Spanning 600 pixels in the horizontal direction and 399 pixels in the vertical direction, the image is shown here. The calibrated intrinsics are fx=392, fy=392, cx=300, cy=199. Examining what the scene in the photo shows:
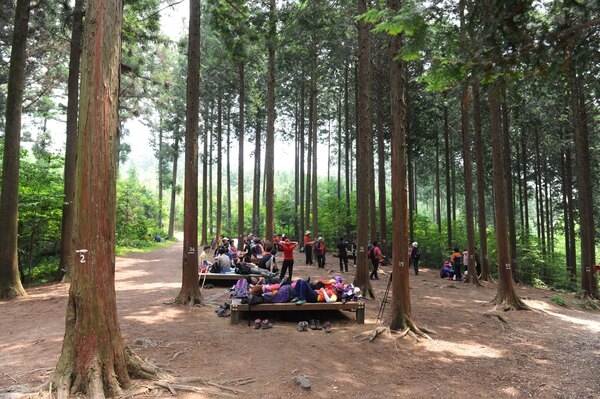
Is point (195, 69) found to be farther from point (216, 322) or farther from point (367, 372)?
point (367, 372)

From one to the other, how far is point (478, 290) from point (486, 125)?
43.8ft

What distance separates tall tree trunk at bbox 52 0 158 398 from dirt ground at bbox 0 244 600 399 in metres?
0.39

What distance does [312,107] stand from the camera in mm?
23406

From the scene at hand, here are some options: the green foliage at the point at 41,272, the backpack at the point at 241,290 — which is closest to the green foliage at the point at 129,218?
the green foliage at the point at 41,272

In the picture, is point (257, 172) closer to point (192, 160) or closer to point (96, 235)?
point (192, 160)

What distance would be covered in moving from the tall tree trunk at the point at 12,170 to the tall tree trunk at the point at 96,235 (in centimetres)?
810

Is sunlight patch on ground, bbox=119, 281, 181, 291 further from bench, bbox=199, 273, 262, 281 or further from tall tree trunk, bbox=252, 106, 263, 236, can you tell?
tall tree trunk, bbox=252, 106, 263, 236

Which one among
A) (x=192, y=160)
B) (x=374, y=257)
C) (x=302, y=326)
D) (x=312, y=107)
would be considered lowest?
(x=302, y=326)

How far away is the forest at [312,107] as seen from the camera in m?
4.98

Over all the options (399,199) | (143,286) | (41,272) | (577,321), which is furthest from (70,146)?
(577,321)

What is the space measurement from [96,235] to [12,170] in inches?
332

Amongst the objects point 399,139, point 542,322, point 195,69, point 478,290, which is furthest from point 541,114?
point 195,69

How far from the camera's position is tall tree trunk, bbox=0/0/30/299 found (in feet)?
35.2

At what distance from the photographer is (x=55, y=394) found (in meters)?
4.07
